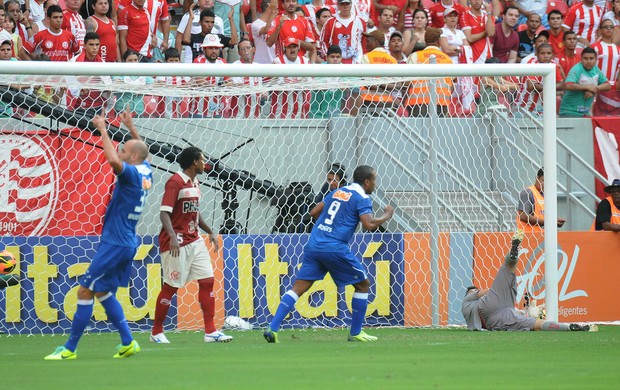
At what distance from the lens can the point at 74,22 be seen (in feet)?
57.1

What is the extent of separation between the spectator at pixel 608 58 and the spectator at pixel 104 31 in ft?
27.8

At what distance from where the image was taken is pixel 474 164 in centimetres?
1734

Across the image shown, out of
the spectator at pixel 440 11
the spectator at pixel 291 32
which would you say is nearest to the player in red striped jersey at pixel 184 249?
the spectator at pixel 291 32

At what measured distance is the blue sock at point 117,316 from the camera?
9711mm

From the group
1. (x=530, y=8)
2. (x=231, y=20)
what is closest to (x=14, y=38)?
(x=231, y=20)

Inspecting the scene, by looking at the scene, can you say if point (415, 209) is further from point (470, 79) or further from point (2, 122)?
point (2, 122)

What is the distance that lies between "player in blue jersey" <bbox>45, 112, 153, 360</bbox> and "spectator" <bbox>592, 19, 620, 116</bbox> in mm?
11513

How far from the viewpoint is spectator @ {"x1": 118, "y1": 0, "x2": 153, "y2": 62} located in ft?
58.7

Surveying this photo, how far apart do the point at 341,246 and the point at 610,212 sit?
5946 mm

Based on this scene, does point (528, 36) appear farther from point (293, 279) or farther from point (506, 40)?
point (293, 279)

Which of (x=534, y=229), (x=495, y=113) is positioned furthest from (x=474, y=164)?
(x=534, y=229)

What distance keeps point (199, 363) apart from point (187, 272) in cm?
258

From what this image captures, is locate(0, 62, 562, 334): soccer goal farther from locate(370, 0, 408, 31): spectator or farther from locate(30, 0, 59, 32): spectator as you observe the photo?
locate(370, 0, 408, 31): spectator

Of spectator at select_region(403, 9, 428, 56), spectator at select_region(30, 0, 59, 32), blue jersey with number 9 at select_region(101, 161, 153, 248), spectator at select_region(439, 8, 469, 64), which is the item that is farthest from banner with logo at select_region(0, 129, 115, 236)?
spectator at select_region(439, 8, 469, 64)
